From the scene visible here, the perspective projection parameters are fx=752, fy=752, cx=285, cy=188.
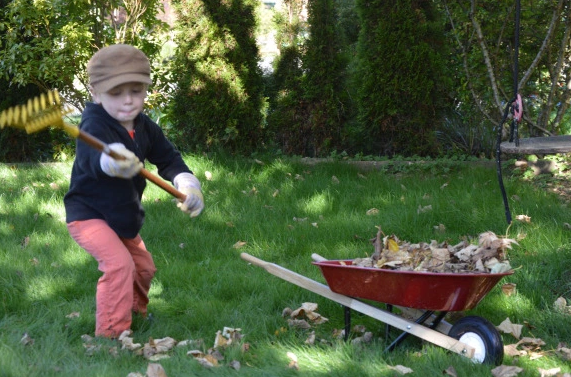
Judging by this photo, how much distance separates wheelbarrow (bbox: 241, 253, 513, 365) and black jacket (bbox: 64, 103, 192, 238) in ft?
3.60

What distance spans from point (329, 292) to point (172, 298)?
1.22 m

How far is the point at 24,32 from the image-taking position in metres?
8.95

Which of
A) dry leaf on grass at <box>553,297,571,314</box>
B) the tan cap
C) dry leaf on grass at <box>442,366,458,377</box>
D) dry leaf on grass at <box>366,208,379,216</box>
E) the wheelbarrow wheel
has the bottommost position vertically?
dry leaf on grass at <box>553,297,571,314</box>

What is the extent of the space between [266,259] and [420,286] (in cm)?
203

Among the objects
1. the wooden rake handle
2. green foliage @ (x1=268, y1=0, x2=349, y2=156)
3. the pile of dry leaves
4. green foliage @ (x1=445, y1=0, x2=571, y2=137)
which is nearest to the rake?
the wooden rake handle

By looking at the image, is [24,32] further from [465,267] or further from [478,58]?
[465,267]

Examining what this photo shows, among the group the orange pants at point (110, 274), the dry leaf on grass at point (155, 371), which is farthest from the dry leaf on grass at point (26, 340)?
the dry leaf on grass at point (155, 371)

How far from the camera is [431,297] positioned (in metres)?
3.40

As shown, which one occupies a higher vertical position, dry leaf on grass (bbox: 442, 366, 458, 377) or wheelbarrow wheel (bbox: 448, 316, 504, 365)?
wheelbarrow wheel (bbox: 448, 316, 504, 365)

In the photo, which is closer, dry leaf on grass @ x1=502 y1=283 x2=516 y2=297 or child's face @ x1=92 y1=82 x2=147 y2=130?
child's face @ x1=92 y1=82 x2=147 y2=130

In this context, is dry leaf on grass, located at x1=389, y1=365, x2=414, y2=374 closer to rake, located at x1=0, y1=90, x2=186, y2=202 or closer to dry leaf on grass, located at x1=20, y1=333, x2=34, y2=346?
rake, located at x1=0, y1=90, x2=186, y2=202

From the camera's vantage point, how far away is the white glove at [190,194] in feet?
11.7

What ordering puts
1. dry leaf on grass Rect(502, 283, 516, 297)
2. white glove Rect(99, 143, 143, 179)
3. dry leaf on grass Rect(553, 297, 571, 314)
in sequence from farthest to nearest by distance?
dry leaf on grass Rect(502, 283, 516, 297) → dry leaf on grass Rect(553, 297, 571, 314) → white glove Rect(99, 143, 143, 179)

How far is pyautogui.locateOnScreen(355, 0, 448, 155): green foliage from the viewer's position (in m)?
8.27
